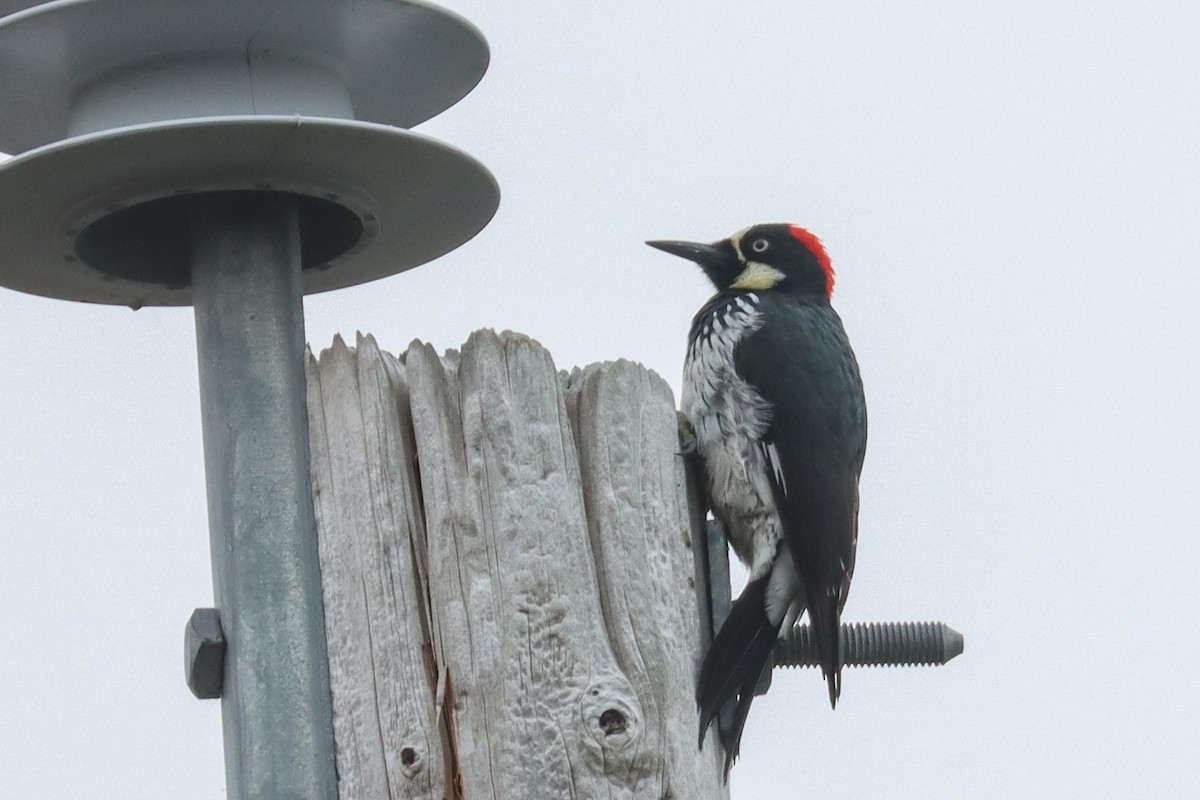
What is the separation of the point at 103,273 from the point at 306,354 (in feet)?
1.65

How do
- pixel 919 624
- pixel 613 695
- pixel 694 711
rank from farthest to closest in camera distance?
pixel 919 624 < pixel 694 711 < pixel 613 695

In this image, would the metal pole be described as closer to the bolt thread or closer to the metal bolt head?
the metal bolt head

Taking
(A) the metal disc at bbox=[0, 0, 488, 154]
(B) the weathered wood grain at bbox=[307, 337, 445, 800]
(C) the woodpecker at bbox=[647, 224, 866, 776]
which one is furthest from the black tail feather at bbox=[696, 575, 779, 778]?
Result: (A) the metal disc at bbox=[0, 0, 488, 154]

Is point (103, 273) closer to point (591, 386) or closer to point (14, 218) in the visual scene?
point (14, 218)

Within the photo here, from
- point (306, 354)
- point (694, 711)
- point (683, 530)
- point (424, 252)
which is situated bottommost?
point (694, 711)

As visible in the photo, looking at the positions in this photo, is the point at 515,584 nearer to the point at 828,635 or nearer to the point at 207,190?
the point at 207,190

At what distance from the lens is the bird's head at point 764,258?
14.4 ft

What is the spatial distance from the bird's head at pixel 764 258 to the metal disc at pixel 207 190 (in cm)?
171

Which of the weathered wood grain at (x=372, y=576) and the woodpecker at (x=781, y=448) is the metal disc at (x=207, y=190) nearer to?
the weathered wood grain at (x=372, y=576)

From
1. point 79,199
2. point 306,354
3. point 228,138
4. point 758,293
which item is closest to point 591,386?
point 306,354

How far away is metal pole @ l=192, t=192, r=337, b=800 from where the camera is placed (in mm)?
2266

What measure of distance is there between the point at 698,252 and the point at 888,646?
5.93 ft

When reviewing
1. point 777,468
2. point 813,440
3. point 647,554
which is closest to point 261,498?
point 647,554

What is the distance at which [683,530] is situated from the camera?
2.45 metres
